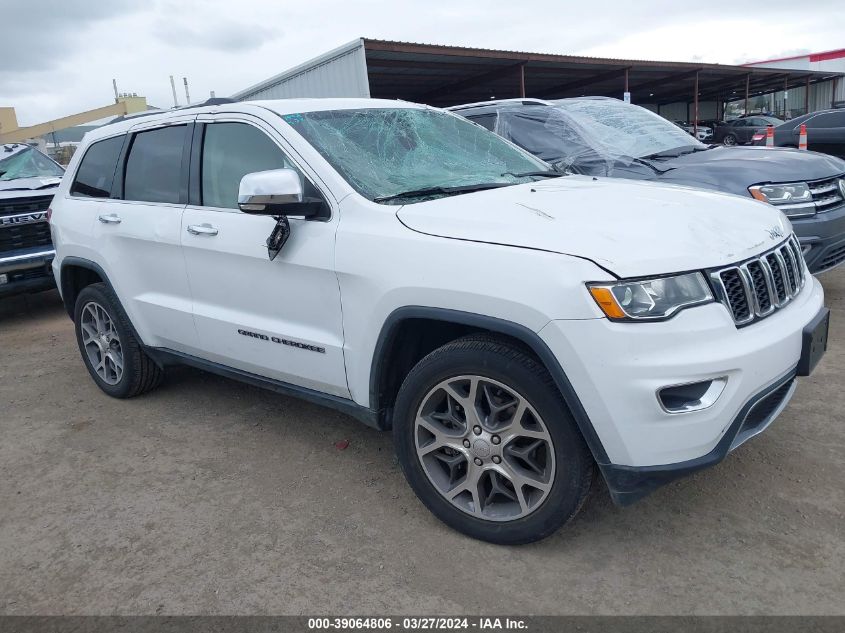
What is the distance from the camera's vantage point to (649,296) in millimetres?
2318

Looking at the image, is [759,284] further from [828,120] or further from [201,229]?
[828,120]

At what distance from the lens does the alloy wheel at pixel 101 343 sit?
15.0ft

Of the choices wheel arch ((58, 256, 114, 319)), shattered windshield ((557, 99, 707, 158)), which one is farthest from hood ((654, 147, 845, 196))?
wheel arch ((58, 256, 114, 319))

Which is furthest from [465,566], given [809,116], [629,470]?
[809,116]

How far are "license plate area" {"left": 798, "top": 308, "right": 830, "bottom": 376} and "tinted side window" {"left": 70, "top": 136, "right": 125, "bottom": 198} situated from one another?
3.95m

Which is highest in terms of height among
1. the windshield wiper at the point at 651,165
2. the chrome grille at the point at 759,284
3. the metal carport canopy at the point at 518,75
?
the metal carport canopy at the point at 518,75

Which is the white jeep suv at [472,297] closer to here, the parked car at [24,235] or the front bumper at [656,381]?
the front bumper at [656,381]

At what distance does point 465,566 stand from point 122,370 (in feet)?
9.54

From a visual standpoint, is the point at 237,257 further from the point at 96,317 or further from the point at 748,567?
the point at 748,567

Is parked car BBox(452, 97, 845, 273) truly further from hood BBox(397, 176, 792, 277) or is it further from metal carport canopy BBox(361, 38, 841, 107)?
metal carport canopy BBox(361, 38, 841, 107)

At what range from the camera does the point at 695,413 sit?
229cm

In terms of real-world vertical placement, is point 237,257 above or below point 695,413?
above

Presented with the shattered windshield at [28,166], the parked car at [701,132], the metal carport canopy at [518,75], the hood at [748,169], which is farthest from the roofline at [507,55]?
the hood at [748,169]

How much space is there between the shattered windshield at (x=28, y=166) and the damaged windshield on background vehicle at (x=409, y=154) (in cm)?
575
